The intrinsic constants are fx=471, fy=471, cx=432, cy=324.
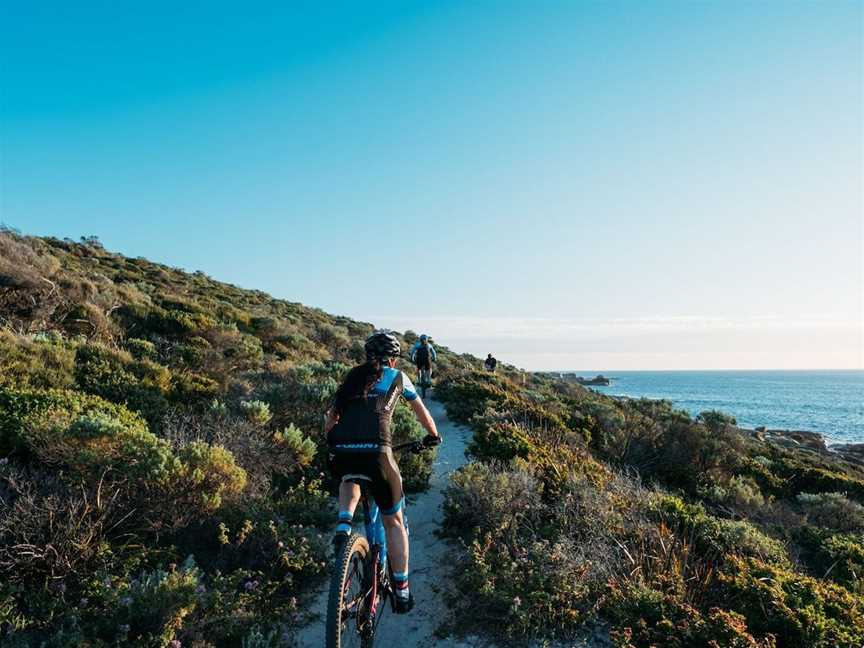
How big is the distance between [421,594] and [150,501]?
3211 mm

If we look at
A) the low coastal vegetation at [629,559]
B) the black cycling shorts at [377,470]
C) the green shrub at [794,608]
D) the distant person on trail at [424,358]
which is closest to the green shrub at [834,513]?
the low coastal vegetation at [629,559]

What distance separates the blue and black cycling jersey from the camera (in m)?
3.79

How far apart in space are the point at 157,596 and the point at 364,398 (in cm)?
252

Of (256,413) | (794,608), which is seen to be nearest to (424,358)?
(256,413)

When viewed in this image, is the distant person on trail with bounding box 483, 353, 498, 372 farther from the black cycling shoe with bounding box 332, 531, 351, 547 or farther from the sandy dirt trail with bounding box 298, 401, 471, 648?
the black cycling shoe with bounding box 332, 531, 351, 547

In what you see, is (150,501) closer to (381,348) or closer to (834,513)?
(381,348)

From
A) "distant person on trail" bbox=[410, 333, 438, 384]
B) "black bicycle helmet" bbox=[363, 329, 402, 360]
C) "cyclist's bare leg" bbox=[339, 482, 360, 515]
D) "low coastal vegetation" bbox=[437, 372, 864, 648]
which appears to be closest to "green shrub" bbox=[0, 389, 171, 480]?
"cyclist's bare leg" bbox=[339, 482, 360, 515]

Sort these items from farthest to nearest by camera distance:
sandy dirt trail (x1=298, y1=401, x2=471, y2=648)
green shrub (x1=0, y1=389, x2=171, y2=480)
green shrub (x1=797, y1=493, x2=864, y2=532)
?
green shrub (x1=797, y1=493, x2=864, y2=532), green shrub (x1=0, y1=389, x2=171, y2=480), sandy dirt trail (x1=298, y1=401, x2=471, y2=648)

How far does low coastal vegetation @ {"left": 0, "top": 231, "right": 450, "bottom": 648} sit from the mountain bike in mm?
825

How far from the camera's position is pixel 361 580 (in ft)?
13.1

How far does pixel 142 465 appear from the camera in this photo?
5.36m

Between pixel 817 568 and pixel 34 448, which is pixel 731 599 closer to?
pixel 817 568

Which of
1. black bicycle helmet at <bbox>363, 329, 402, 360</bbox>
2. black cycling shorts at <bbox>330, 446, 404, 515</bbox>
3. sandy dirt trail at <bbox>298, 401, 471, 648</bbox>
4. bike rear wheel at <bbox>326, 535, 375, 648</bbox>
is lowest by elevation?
sandy dirt trail at <bbox>298, 401, 471, 648</bbox>

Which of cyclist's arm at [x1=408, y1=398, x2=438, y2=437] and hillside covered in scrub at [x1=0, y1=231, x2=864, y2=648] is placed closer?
hillside covered in scrub at [x1=0, y1=231, x2=864, y2=648]
